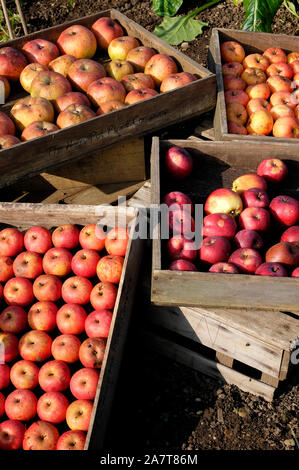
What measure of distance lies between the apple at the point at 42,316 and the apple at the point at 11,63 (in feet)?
6.82

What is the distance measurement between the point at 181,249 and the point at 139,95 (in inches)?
54.4

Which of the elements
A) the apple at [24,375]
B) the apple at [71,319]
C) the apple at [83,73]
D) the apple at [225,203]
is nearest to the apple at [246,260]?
the apple at [225,203]

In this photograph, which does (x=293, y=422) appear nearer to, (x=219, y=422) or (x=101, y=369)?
(x=219, y=422)

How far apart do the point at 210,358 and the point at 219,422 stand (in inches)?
18.0

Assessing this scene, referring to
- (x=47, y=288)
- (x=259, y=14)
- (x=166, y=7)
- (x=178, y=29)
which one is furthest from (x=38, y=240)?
(x=166, y=7)

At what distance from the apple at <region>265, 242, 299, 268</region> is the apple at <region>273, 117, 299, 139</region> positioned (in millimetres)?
1293

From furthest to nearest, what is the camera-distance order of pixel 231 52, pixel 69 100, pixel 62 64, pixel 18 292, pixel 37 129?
pixel 231 52, pixel 62 64, pixel 69 100, pixel 37 129, pixel 18 292

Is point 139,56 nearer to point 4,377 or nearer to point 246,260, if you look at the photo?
point 246,260

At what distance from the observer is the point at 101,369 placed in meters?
2.52

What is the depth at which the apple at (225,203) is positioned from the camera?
312 cm

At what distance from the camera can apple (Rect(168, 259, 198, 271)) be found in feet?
8.97

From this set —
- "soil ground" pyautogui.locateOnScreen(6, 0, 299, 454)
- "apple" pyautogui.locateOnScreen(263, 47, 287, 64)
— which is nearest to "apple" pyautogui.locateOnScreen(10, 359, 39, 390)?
"soil ground" pyautogui.locateOnScreen(6, 0, 299, 454)

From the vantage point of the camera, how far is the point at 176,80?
3.71 meters
